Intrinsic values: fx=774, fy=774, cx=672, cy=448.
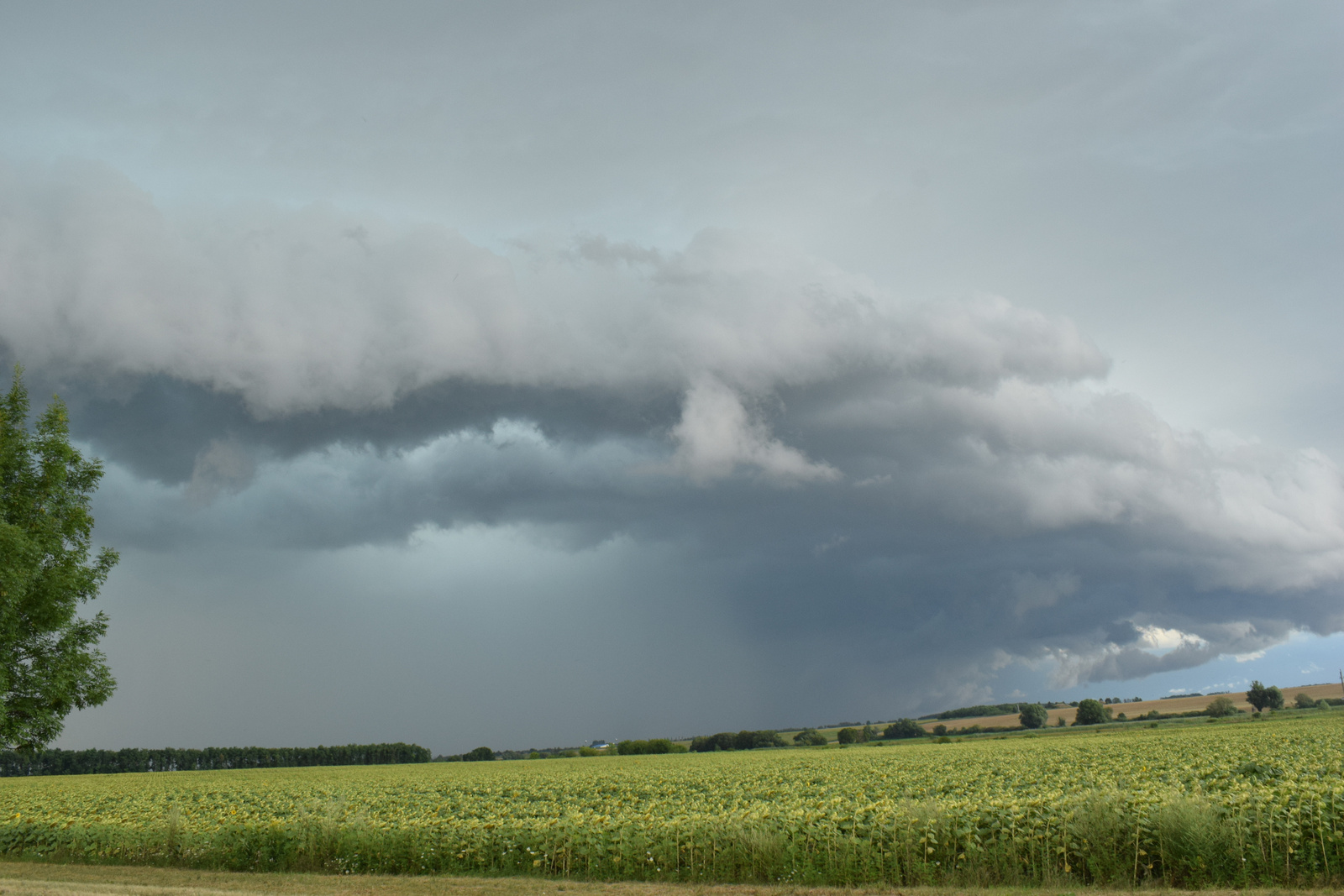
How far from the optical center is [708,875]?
19.1 meters

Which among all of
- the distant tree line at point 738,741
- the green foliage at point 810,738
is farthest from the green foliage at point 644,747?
the green foliage at point 810,738

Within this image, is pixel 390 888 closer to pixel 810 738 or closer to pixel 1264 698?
pixel 810 738

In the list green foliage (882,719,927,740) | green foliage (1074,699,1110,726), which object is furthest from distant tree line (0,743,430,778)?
green foliage (1074,699,1110,726)

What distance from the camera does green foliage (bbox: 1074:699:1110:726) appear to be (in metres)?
166

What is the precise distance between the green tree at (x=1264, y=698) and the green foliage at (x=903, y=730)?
66.3 metres

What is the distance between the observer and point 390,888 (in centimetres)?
1922

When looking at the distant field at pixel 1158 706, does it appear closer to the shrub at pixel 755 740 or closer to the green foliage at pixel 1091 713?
the green foliage at pixel 1091 713

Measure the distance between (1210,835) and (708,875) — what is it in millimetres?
11096

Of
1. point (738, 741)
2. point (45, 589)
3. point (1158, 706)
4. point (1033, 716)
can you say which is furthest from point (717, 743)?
point (45, 589)

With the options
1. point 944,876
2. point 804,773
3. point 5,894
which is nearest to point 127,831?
point 5,894

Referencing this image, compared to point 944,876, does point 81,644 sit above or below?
above

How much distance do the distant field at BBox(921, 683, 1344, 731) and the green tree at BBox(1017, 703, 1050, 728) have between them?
2.15 meters

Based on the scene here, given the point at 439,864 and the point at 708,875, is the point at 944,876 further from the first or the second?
the point at 439,864

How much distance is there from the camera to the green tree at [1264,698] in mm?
158750
